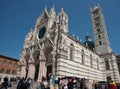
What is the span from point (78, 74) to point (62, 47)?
21.4ft

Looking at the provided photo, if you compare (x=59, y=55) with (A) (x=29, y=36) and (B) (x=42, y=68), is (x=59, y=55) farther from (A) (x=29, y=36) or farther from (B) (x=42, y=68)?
(A) (x=29, y=36)

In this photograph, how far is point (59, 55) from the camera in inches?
768

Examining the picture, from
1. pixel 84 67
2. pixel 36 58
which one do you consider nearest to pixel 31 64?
pixel 36 58

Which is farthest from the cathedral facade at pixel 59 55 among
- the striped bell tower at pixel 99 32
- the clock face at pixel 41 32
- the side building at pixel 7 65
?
the side building at pixel 7 65

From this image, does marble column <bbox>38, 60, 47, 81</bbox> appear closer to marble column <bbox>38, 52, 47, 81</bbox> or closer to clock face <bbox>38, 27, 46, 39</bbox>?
marble column <bbox>38, 52, 47, 81</bbox>

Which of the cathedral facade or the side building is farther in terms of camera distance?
the side building

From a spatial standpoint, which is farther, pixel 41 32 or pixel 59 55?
pixel 41 32

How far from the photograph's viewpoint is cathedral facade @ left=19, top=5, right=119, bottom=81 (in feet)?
67.4

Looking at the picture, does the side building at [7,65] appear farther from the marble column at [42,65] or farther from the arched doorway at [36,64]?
the marble column at [42,65]

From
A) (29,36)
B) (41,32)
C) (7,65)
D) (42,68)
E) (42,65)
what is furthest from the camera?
(7,65)

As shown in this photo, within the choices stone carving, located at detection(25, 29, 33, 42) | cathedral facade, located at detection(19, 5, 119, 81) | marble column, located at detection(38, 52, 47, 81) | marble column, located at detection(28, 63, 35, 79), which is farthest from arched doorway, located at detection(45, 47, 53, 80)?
stone carving, located at detection(25, 29, 33, 42)

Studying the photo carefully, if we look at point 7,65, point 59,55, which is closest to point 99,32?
point 59,55

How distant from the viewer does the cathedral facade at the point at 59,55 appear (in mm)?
20547

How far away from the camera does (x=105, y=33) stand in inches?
1430
